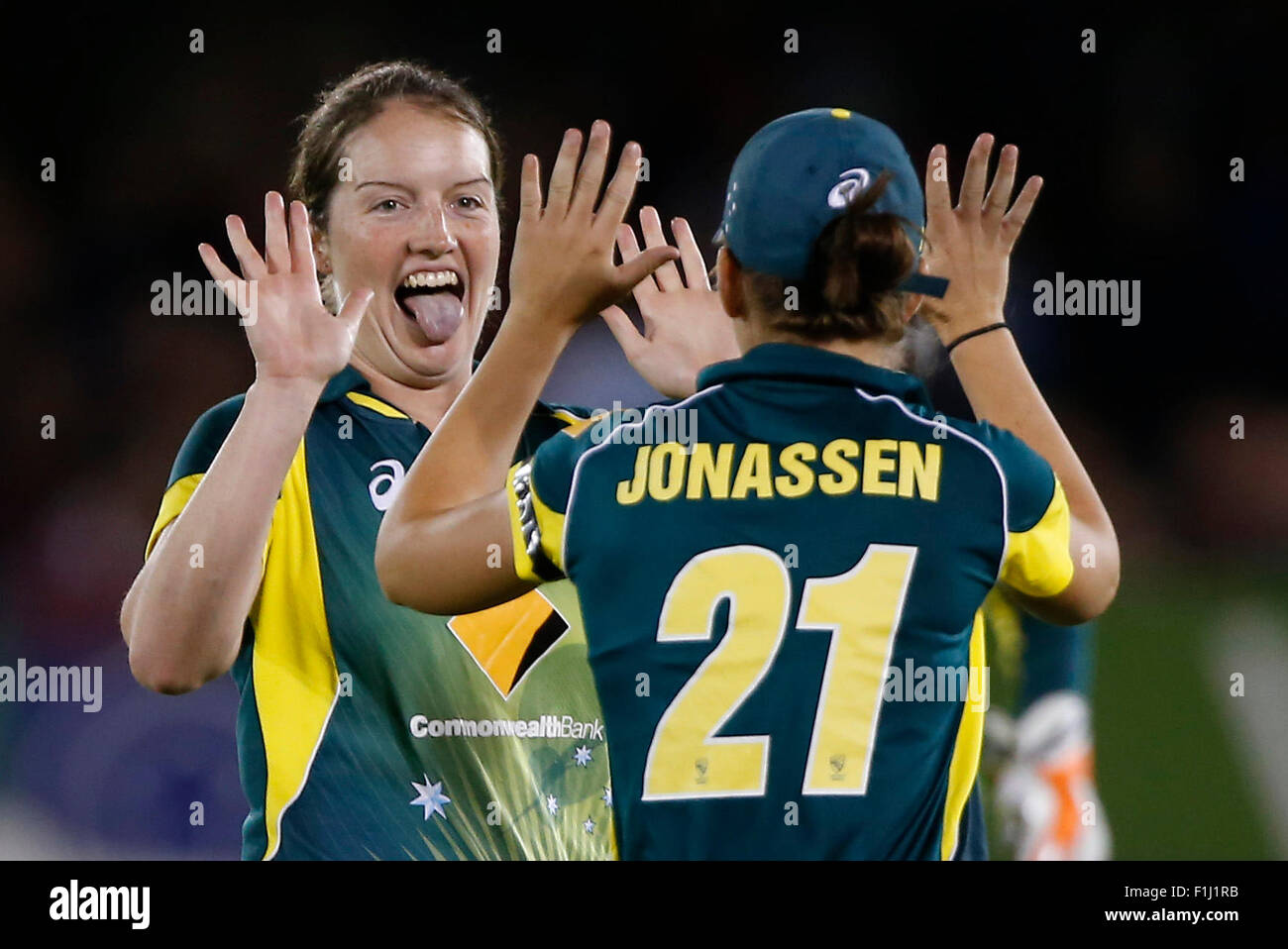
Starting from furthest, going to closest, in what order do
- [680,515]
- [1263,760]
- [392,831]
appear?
[1263,760], [392,831], [680,515]

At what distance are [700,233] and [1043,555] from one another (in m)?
1.46

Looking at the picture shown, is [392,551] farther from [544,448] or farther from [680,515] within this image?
[680,515]

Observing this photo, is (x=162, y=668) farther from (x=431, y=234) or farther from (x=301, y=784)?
(x=431, y=234)

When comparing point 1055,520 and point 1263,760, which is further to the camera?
→ point 1263,760

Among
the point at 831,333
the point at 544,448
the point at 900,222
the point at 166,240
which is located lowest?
the point at 544,448

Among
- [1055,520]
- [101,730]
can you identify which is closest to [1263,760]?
[1055,520]

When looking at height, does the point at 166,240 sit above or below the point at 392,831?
above

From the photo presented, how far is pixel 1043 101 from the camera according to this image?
3.29 meters

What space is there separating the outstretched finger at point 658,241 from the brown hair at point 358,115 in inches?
16.3

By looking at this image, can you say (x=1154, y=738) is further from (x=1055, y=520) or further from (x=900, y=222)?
(x=900, y=222)

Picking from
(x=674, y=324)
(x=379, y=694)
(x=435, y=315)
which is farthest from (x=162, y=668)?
(x=674, y=324)

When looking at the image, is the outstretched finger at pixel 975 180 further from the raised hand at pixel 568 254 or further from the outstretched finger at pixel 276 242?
the outstretched finger at pixel 276 242

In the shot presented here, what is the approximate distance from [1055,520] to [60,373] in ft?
7.63

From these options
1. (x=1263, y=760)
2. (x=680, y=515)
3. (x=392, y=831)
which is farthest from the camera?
(x=1263, y=760)
